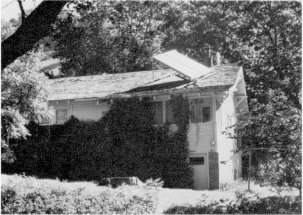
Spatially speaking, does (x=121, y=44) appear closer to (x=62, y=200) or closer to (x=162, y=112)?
(x=162, y=112)

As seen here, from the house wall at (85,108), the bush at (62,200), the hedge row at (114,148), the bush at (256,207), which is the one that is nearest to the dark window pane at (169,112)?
the hedge row at (114,148)

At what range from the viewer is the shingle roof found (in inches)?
969

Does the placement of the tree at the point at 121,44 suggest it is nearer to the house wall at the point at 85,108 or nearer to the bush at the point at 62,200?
the house wall at the point at 85,108

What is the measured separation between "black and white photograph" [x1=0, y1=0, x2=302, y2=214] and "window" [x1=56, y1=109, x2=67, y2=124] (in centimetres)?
7

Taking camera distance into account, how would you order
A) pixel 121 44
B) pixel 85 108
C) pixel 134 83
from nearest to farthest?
pixel 85 108 < pixel 134 83 < pixel 121 44

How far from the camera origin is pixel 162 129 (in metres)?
24.8

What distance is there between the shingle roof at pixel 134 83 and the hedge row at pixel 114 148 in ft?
3.58

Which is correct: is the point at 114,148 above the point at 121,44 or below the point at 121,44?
below

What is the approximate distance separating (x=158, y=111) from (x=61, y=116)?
6262 mm

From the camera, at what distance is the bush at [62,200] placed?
1152 centimetres

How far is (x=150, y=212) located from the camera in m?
12.7

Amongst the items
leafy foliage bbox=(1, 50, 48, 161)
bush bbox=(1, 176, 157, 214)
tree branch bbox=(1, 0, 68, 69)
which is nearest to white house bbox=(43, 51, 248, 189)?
leafy foliage bbox=(1, 50, 48, 161)

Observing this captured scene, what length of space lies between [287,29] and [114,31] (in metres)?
31.4

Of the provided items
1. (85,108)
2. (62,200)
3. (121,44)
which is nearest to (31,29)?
(62,200)
